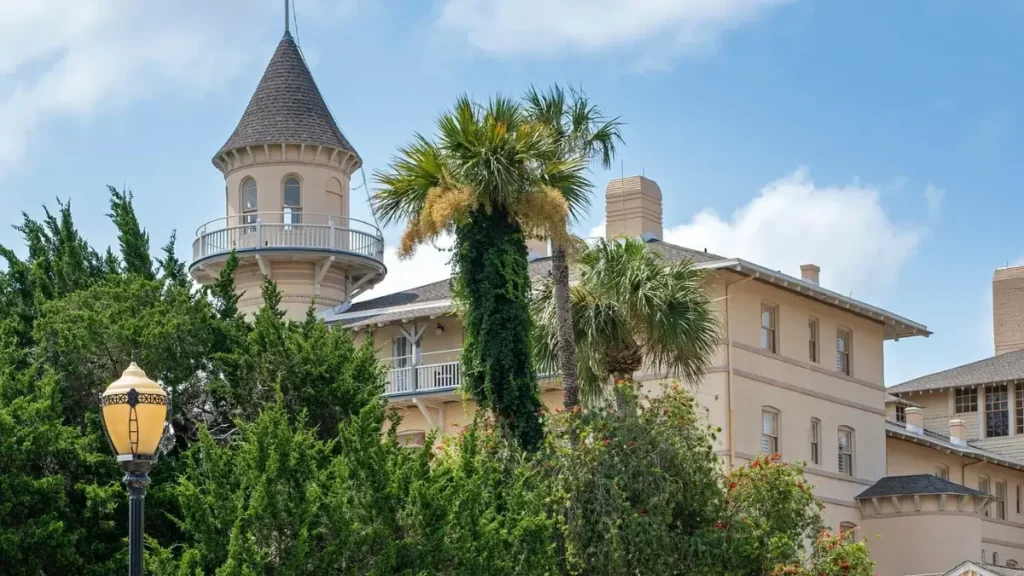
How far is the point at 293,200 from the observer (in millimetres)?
52312

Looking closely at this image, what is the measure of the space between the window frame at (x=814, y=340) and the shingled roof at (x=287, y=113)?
551 inches

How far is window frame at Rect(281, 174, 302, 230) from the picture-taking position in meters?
52.1

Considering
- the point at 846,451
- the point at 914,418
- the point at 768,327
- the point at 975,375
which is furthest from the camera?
the point at 975,375

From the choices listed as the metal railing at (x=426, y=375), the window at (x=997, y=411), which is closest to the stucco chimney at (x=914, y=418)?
the window at (x=997, y=411)

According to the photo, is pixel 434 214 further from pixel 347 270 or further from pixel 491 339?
pixel 347 270

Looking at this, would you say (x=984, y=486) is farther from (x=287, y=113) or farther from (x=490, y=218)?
(x=490, y=218)

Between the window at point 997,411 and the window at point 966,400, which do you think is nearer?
the window at point 997,411

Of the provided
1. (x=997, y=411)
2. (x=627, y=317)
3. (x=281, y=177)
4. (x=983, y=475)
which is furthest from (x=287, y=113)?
(x=997, y=411)

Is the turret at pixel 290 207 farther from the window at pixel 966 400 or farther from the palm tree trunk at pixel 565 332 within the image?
the window at pixel 966 400

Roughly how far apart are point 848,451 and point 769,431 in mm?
4837

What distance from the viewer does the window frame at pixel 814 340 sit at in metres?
49.4

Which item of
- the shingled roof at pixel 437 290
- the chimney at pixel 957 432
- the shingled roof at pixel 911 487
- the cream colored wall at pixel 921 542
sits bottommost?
the cream colored wall at pixel 921 542

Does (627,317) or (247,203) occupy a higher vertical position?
(247,203)

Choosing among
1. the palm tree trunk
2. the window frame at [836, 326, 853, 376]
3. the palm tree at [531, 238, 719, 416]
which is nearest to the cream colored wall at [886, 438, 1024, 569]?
the window frame at [836, 326, 853, 376]
